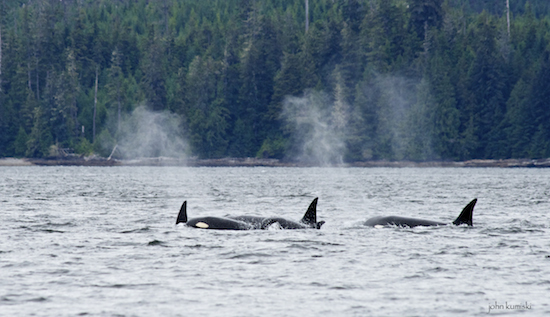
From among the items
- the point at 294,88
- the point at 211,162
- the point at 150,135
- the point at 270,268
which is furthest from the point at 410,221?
the point at 294,88

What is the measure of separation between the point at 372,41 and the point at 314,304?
15476 centimetres

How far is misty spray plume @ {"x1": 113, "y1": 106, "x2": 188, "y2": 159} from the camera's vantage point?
498 feet

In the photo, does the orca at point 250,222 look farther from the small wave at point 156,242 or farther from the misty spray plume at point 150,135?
the misty spray plume at point 150,135

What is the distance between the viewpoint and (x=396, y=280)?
1769 centimetres

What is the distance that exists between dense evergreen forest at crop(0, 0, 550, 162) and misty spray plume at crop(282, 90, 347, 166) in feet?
0.93

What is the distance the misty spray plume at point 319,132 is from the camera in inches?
5965

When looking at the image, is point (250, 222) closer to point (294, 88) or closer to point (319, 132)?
point (319, 132)

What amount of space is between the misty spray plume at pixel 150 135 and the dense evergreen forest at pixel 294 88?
333 mm

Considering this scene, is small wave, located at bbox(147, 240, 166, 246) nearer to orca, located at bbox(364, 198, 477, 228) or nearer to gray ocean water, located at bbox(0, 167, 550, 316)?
gray ocean water, located at bbox(0, 167, 550, 316)

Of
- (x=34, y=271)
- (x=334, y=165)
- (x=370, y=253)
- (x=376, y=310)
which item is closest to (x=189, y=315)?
(x=376, y=310)

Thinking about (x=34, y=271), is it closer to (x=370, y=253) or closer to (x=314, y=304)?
(x=314, y=304)

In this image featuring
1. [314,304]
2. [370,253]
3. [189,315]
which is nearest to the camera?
[189,315]

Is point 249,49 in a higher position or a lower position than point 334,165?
higher

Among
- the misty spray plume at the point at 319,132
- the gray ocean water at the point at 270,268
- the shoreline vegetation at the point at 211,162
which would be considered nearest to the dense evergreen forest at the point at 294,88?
the misty spray plume at the point at 319,132
